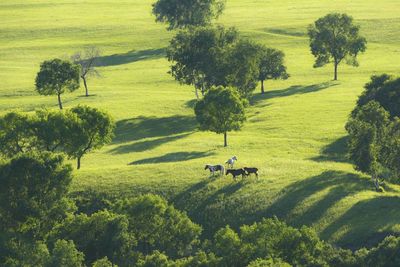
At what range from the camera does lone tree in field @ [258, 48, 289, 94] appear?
13438cm

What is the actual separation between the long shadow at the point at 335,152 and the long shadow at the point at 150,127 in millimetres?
23078

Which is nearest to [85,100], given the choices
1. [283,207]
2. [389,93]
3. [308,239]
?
[389,93]

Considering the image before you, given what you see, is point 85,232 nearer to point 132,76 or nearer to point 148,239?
point 148,239

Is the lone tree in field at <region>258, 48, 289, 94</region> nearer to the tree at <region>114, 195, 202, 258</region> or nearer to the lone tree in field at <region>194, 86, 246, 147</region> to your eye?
the lone tree in field at <region>194, 86, 246, 147</region>

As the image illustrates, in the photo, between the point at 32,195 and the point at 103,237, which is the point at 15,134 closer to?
the point at 32,195

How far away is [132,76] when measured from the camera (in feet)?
508

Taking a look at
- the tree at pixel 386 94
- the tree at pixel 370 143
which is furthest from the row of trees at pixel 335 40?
the tree at pixel 370 143

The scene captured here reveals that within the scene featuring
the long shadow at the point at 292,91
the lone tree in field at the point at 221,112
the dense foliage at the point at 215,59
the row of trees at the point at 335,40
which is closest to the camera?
the lone tree in field at the point at 221,112

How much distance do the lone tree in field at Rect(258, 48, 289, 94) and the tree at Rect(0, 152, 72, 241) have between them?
71400 mm

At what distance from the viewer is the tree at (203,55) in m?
121

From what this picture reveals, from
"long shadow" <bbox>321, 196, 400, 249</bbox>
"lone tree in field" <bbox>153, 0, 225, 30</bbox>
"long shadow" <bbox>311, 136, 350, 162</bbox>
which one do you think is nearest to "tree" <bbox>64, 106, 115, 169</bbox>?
"long shadow" <bbox>311, 136, 350, 162</bbox>

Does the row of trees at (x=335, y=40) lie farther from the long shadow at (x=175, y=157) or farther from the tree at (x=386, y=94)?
the long shadow at (x=175, y=157)

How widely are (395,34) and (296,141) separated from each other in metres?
86.8

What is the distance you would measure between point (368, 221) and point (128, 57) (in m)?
111
